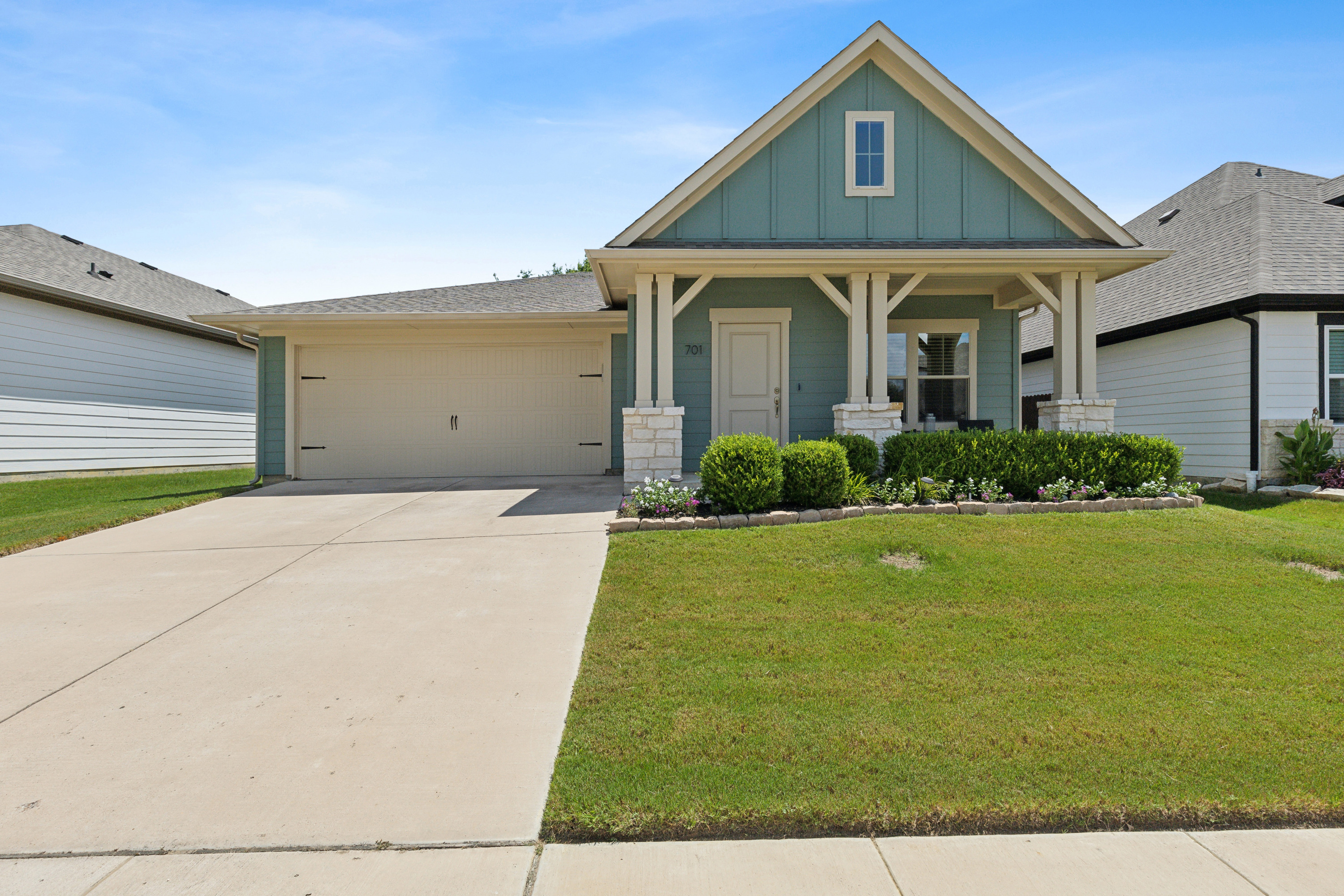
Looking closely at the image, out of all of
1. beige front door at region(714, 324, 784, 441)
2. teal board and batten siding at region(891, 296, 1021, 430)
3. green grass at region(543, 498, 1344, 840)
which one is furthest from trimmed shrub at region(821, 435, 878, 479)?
teal board and batten siding at region(891, 296, 1021, 430)

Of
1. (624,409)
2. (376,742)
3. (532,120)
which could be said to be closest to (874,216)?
(624,409)

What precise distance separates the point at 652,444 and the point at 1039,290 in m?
5.59

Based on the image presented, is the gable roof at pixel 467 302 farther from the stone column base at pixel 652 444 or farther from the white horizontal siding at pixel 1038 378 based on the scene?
the white horizontal siding at pixel 1038 378

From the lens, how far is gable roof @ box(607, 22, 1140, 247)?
9.27 meters

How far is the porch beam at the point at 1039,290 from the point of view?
8.98 meters

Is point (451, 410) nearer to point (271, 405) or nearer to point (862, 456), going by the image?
point (271, 405)

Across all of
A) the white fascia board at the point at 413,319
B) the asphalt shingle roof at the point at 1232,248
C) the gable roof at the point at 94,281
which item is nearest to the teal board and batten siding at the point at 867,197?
the white fascia board at the point at 413,319

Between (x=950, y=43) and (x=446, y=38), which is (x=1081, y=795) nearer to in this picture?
(x=446, y=38)

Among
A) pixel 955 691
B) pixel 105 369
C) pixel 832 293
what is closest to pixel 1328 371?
pixel 832 293

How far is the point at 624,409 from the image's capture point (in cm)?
851

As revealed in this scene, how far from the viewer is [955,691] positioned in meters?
3.33

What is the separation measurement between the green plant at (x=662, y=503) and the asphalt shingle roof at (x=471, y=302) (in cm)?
509

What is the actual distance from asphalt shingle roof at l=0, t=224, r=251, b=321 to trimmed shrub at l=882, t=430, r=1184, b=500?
37.0 feet

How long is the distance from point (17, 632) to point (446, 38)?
7003mm
